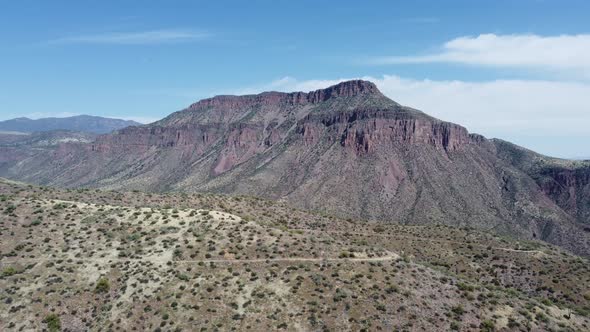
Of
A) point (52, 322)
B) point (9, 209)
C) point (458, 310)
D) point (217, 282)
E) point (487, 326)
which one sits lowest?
point (52, 322)

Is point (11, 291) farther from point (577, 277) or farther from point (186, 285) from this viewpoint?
point (577, 277)

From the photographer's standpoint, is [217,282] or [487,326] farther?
[217,282]

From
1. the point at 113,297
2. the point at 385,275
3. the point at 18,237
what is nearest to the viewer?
the point at 113,297

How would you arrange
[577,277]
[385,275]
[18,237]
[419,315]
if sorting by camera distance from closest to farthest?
[419,315] < [385,275] < [18,237] < [577,277]

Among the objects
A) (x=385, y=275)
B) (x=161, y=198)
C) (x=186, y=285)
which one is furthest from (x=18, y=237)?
(x=385, y=275)

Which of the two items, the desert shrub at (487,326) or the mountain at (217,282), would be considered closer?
the desert shrub at (487,326)

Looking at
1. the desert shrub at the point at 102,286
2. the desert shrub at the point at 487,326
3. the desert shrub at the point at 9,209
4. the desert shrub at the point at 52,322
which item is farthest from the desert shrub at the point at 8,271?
the desert shrub at the point at 487,326

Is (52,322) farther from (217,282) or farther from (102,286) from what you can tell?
(217,282)

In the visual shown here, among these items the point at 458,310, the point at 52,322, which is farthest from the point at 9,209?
the point at 458,310

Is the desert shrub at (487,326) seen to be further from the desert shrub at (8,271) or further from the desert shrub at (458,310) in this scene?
the desert shrub at (8,271)
